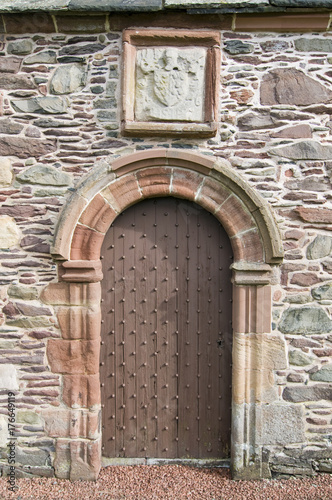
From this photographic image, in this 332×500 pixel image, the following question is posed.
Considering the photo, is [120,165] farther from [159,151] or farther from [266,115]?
[266,115]

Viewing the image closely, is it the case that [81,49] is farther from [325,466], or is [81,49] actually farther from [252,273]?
[325,466]

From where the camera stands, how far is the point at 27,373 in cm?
374

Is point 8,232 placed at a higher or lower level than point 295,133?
lower

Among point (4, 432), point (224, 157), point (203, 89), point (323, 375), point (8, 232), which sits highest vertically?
point (203, 89)

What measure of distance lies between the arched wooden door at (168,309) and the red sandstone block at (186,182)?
0.20m

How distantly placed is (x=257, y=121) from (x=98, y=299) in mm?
2315

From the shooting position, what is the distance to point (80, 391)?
Result: 3.74m

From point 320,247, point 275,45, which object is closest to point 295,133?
point 275,45

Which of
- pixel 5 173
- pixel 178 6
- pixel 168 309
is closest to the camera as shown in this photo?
pixel 178 6

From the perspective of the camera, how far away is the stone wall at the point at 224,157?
369 cm

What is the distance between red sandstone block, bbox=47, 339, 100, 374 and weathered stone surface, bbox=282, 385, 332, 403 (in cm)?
190

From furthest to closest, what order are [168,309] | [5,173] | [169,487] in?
[168,309], [5,173], [169,487]

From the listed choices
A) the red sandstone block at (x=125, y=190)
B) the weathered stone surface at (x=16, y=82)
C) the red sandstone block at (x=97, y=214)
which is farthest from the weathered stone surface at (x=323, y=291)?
the weathered stone surface at (x=16, y=82)

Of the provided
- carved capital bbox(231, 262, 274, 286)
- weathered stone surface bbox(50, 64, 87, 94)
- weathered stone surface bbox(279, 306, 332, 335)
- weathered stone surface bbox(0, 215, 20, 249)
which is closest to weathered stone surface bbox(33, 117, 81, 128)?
weathered stone surface bbox(50, 64, 87, 94)
